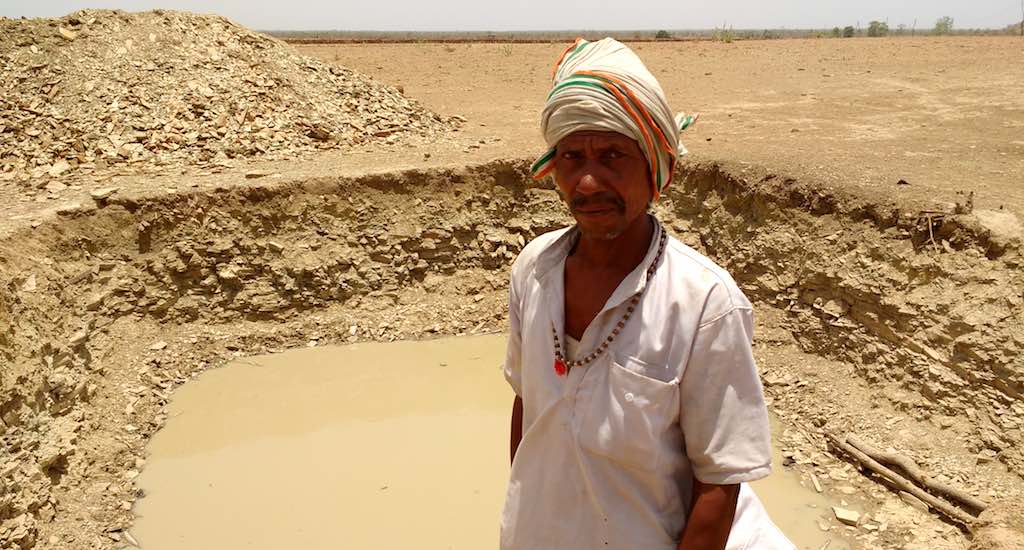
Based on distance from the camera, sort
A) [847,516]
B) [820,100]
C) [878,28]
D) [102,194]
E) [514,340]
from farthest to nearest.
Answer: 1. [878,28]
2. [820,100]
3. [102,194]
4. [847,516]
5. [514,340]

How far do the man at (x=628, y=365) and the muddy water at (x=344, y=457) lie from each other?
2.87m

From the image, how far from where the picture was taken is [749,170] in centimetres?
657

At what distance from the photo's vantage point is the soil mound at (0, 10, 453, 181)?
24.4 ft

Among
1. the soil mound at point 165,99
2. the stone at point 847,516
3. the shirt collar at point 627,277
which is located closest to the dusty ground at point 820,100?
the soil mound at point 165,99

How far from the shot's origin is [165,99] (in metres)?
8.15

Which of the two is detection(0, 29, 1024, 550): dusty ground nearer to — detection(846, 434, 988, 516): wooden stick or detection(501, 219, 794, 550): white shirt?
detection(846, 434, 988, 516): wooden stick

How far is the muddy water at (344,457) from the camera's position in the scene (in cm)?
429

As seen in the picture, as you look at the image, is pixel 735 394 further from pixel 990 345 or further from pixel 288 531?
pixel 990 345

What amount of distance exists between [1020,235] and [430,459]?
4096 mm

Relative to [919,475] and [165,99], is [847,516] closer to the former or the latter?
[919,475]

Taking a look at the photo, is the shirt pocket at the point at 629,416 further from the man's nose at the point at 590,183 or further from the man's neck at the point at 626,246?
the man's nose at the point at 590,183

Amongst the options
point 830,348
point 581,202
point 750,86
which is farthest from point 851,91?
point 581,202

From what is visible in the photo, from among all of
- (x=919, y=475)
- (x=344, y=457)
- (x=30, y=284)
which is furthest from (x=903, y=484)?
(x=30, y=284)

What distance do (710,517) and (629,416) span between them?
10.1 inches
